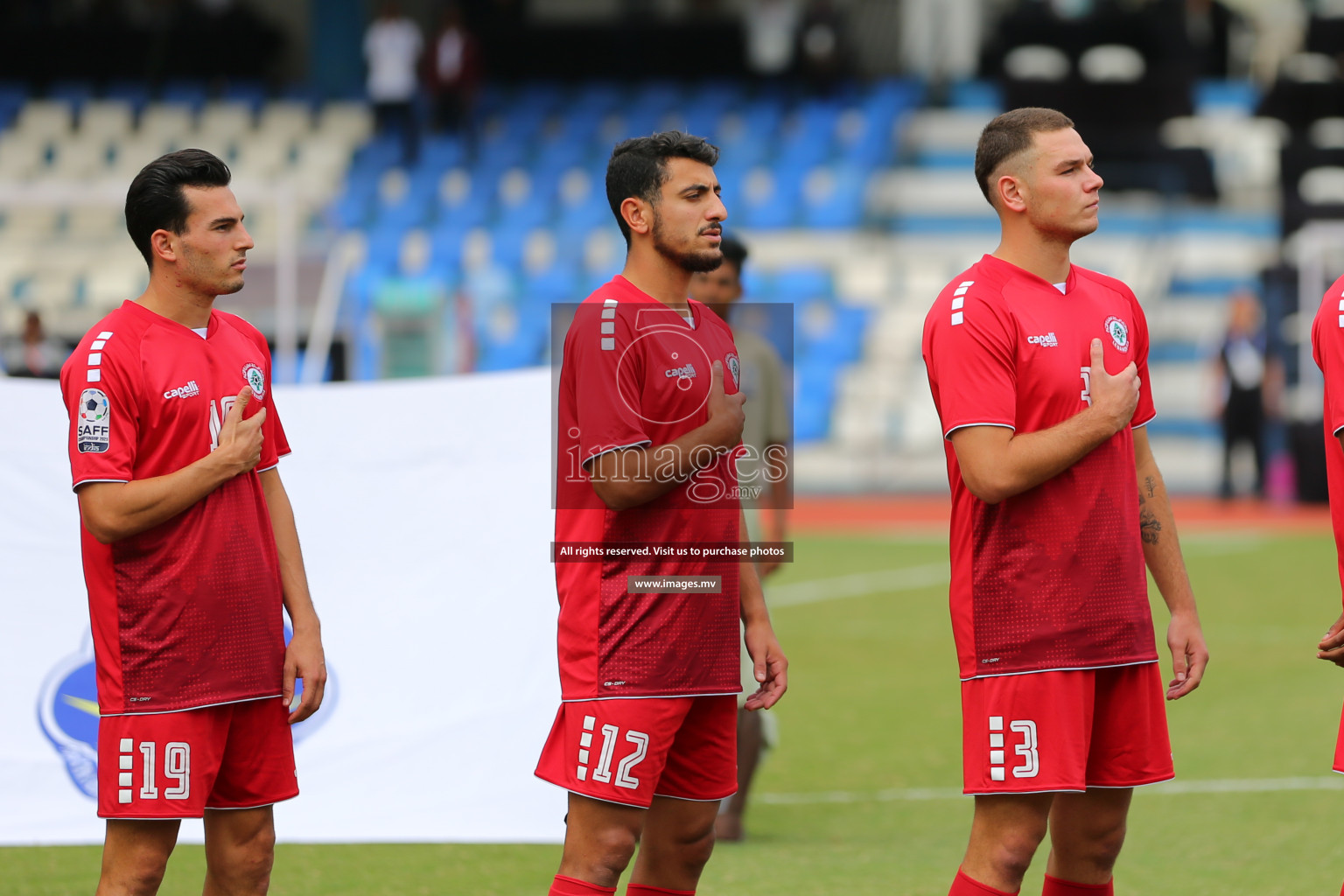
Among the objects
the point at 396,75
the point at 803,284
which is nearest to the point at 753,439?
the point at 803,284

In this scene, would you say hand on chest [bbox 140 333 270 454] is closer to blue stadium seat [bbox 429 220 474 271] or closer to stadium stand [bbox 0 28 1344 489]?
stadium stand [bbox 0 28 1344 489]

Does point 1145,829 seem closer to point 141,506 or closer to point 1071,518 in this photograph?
point 1071,518

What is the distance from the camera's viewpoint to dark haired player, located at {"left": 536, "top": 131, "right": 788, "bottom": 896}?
365 cm

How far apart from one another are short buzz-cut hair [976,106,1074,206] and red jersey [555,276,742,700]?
788mm

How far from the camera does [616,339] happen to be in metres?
3.68

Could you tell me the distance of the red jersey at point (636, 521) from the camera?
3.67 m

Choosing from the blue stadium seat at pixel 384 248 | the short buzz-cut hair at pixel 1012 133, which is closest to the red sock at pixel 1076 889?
the short buzz-cut hair at pixel 1012 133

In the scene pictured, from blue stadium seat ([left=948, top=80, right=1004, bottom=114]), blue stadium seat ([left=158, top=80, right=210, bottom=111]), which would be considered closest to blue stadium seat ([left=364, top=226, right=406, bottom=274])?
blue stadium seat ([left=158, top=80, right=210, bottom=111])

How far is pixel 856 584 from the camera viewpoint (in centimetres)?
1301

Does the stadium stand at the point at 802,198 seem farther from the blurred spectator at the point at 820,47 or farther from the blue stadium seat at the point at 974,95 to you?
the blurred spectator at the point at 820,47

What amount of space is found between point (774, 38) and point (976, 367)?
2310cm

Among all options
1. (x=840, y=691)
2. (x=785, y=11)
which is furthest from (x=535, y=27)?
(x=840, y=691)

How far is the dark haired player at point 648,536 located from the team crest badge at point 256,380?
0.72 metres

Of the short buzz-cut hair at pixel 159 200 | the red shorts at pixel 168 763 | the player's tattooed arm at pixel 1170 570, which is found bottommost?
the red shorts at pixel 168 763
